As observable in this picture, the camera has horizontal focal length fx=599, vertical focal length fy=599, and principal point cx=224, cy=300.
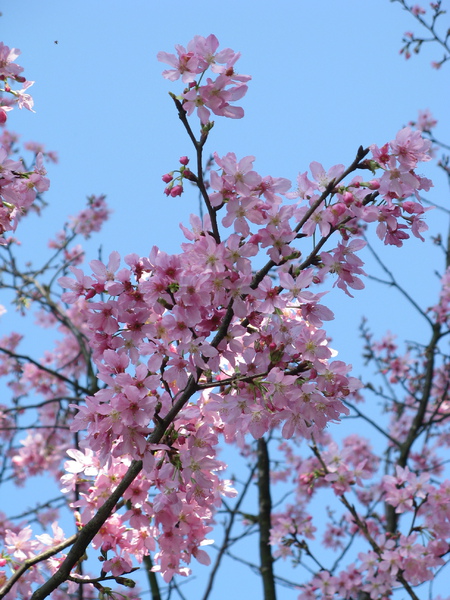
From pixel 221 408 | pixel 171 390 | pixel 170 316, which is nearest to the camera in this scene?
pixel 170 316

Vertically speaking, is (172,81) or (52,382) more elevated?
(52,382)

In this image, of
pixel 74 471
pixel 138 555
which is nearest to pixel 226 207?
pixel 74 471

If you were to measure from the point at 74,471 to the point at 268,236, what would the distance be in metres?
1.41

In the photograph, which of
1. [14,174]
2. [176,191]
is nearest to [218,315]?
[176,191]

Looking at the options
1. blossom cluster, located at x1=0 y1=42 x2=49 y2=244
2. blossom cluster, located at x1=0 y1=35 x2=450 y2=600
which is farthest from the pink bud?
blossom cluster, located at x1=0 y1=42 x2=49 y2=244

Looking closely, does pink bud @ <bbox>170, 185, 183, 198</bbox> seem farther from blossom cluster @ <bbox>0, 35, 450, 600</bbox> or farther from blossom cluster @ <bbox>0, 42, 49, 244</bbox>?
blossom cluster @ <bbox>0, 42, 49, 244</bbox>

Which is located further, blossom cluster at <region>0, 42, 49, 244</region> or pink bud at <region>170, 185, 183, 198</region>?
blossom cluster at <region>0, 42, 49, 244</region>

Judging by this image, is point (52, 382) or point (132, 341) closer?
point (132, 341)

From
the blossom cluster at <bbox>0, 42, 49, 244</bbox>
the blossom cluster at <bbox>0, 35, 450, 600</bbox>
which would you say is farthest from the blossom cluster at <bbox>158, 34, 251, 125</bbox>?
the blossom cluster at <bbox>0, 42, 49, 244</bbox>

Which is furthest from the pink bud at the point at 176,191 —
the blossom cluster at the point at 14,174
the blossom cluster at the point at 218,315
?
the blossom cluster at the point at 14,174

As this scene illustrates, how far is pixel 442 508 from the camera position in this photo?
14.6 feet

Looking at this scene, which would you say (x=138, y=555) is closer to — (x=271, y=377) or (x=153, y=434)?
(x=153, y=434)

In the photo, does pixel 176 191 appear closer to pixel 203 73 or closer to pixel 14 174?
pixel 203 73

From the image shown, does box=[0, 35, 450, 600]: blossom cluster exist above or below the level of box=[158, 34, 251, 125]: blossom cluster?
below
